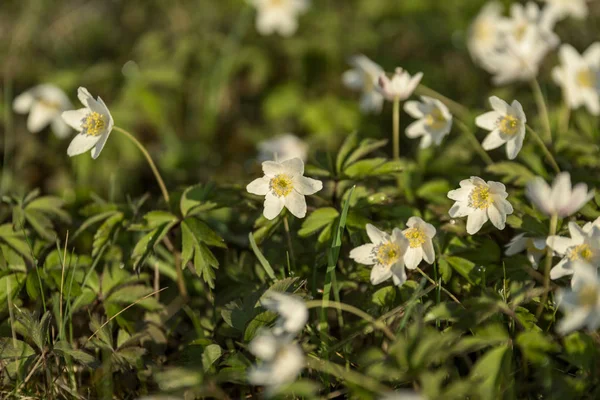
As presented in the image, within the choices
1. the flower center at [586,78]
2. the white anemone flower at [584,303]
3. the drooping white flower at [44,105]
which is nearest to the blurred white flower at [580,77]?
the flower center at [586,78]

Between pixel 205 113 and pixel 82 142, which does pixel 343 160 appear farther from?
pixel 205 113

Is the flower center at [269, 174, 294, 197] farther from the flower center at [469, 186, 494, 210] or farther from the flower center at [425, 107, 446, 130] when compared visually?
the flower center at [425, 107, 446, 130]

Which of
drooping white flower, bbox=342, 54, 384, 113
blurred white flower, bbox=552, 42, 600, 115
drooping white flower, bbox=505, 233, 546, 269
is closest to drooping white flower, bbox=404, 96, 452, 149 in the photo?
drooping white flower, bbox=342, 54, 384, 113

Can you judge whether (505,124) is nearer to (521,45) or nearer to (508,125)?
(508,125)

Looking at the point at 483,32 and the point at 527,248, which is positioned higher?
the point at 483,32

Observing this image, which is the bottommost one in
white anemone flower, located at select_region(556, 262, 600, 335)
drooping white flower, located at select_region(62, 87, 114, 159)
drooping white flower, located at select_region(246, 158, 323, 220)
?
white anemone flower, located at select_region(556, 262, 600, 335)

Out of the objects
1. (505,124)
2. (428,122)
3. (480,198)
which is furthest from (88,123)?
(505,124)

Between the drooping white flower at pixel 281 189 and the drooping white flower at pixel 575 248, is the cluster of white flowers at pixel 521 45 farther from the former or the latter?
the drooping white flower at pixel 281 189
